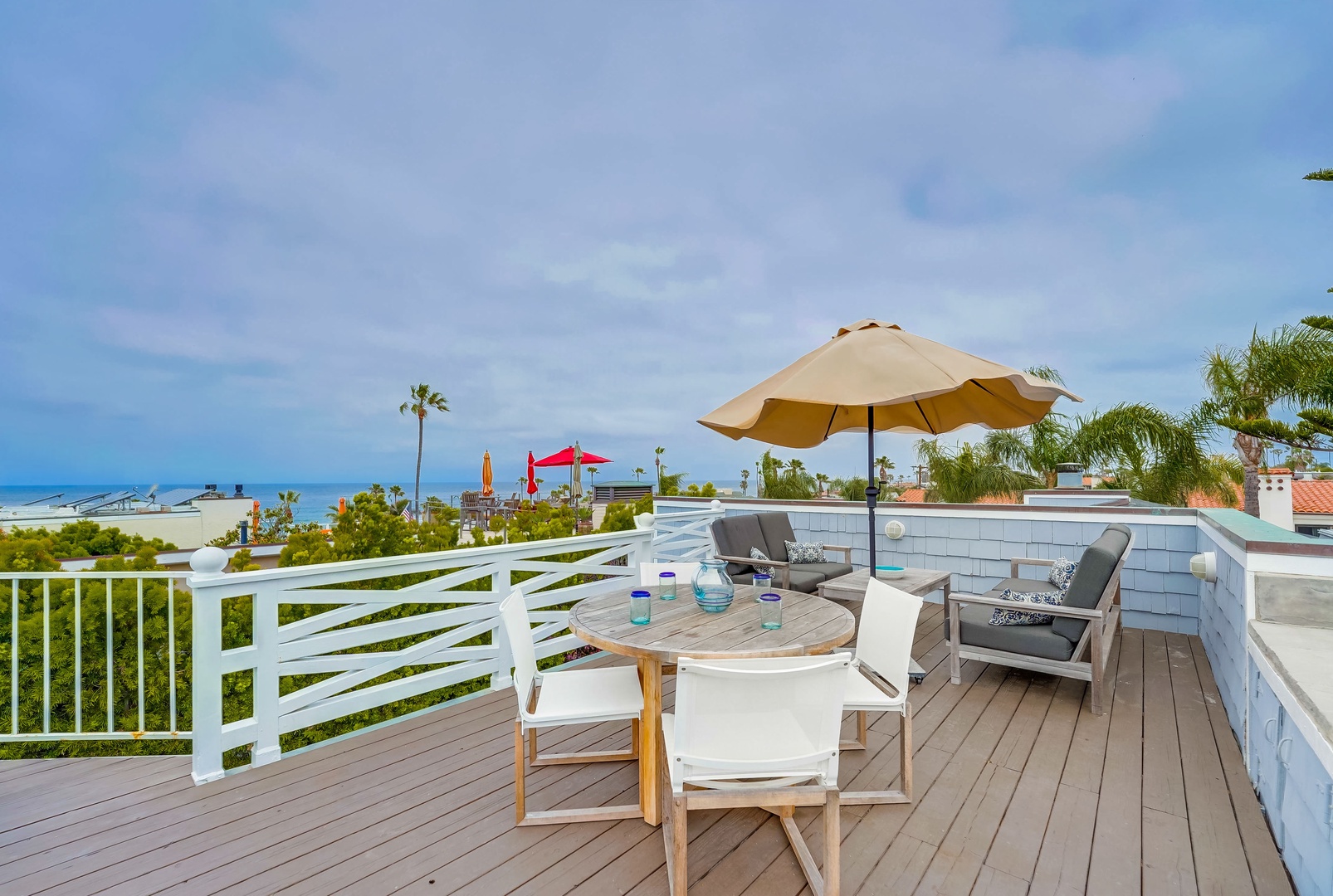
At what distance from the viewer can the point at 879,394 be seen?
8.57ft

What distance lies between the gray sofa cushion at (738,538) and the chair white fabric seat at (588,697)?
2703 millimetres

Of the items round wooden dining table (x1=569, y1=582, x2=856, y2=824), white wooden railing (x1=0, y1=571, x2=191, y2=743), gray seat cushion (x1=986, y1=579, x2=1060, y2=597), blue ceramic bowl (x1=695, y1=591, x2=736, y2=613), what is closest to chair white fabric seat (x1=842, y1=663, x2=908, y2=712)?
round wooden dining table (x1=569, y1=582, x2=856, y2=824)

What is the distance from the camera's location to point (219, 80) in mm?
8672

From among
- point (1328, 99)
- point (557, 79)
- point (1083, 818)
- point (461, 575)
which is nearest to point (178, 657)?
point (461, 575)

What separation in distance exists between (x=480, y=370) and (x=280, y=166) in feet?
64.8

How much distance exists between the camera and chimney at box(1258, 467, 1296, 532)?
4.34m

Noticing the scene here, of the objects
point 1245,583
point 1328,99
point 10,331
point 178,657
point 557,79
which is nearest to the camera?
point 1245,583

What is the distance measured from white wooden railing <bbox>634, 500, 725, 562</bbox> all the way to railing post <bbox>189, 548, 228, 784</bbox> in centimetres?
415

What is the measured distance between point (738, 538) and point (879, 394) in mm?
2864

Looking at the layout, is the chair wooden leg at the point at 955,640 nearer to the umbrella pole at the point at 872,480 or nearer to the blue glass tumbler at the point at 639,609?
the umbrella pole at the point at 872,480

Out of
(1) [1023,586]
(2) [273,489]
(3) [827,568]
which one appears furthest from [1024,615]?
(2) [273,489]

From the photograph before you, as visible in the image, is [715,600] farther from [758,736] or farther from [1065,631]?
[1065,631]

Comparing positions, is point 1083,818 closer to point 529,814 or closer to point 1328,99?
point 529,814

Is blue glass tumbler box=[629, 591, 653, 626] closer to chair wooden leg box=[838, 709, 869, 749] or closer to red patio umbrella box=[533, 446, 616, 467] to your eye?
chair wooden leg box=[838, 709, 869, 749]
